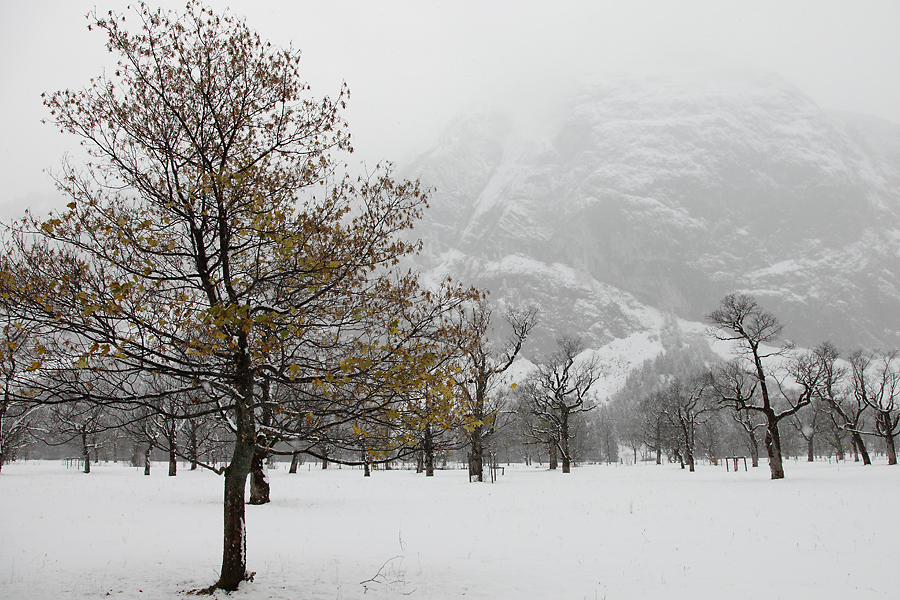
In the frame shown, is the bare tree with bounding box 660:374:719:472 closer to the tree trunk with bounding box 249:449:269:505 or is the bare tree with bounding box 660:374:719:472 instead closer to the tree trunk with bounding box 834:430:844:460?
the tree trunk with bounding box 834:430:844:460

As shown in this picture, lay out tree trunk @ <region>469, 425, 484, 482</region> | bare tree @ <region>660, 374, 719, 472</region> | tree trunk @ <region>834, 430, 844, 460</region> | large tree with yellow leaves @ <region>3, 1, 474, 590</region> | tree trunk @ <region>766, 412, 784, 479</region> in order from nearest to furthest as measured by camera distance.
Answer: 1. large tree with yellow leaves @ <region>3, 1, 474, 590</region>
2. tree trunk @ <region>766, 412, 784, 479</region>
3. tree trunk @ <region>469, 425, 484, 482</region>
4. bare tree @ <region>660, 374, 719, 472</region>
5. tree trunk @ <region>834, 430, 844, 460</region>

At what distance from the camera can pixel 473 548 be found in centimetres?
1245

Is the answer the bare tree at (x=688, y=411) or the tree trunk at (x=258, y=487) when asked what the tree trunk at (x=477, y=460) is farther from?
the bare tree at (x=688, y=411)

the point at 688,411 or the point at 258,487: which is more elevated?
the point at 688,411

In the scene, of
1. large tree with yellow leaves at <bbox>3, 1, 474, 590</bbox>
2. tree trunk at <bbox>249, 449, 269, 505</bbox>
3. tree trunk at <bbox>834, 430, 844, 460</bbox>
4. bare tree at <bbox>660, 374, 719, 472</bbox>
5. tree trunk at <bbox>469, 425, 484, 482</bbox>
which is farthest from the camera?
tree trunk at <bbox>834, 430, 844, 460</bbox>

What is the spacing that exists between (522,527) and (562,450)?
103 feet

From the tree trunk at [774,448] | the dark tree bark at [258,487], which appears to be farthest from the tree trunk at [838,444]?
the dark tree bark at [258,487]

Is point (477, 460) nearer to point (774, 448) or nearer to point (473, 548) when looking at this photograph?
point (774, 448)

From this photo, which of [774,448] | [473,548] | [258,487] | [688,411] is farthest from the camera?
[688,411]

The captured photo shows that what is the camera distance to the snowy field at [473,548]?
877cm

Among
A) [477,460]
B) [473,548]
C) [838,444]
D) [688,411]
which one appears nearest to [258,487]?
[473,548]

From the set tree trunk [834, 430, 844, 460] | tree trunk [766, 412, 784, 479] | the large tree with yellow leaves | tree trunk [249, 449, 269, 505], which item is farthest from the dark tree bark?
tree trunk [834, 430, 844, 460]

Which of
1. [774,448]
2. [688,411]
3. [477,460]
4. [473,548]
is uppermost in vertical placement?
[688,411]

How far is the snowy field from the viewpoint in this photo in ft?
28.8
